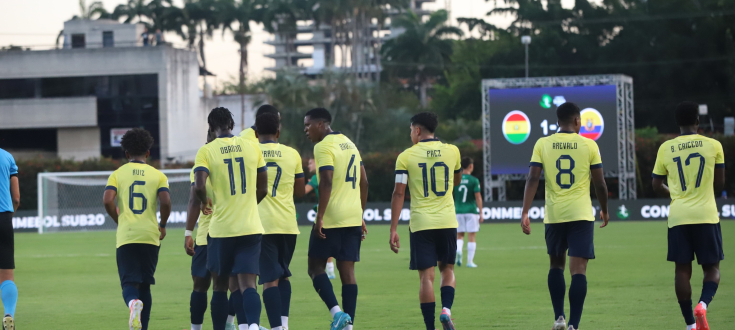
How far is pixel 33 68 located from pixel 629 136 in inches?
1720

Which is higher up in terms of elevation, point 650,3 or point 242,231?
point 650,3

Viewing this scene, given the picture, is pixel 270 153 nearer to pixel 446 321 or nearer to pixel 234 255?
pixel 234 255

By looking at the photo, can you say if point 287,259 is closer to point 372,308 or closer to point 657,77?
point 372,308

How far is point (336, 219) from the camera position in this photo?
29.2 feet

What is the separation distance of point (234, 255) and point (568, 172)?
11.1 ft

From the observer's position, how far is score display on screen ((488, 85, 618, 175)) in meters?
33.8

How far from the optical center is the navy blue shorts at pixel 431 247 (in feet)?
28.6

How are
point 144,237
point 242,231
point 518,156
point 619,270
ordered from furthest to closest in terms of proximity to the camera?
point 518,156
point 619,270
point 144,237
point 242,231

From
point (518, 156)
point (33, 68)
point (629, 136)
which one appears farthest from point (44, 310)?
point (33, 68)

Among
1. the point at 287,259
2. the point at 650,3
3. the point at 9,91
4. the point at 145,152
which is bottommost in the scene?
the point at 287,259

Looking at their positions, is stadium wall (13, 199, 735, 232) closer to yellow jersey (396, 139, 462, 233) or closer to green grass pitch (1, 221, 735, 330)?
green grass pitch (1, 221, 735, 330)

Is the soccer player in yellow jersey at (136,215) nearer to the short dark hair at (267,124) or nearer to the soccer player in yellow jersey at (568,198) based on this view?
the short dark hair at (267,124)

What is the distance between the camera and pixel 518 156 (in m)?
34.7

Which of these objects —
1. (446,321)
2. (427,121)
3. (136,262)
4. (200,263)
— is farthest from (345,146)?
(136,262)
